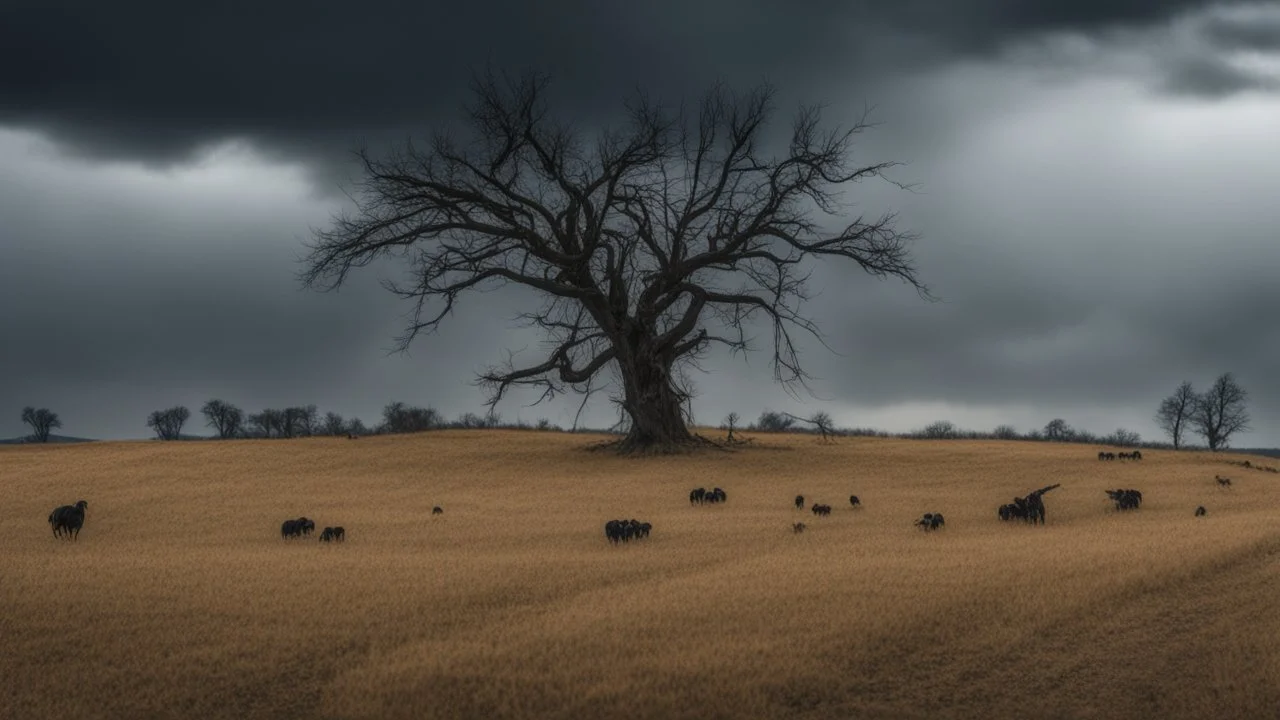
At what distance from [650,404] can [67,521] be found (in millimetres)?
22190

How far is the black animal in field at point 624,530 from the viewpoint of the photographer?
66.7 ft

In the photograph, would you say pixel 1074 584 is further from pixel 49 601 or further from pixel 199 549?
pixel 199 549

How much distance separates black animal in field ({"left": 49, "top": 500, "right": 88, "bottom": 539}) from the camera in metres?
23.1

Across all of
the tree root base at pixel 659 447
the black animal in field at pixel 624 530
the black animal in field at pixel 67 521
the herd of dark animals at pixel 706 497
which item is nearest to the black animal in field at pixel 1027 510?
the herd of dark animals at pixel 706 497

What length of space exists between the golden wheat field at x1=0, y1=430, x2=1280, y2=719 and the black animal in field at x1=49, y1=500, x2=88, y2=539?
398 mm

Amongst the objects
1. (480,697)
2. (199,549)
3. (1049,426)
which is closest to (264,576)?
(199,549)

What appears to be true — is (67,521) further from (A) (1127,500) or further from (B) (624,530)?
(A) (1127,500)

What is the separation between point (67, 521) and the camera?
2322 centimetres

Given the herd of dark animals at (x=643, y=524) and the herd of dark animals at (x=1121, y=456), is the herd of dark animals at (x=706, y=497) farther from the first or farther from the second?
the herd of dark animals at (x=1121, y=456)

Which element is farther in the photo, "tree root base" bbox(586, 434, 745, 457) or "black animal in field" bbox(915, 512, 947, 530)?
"tree root base" bbox(586, 434, 745, 457)

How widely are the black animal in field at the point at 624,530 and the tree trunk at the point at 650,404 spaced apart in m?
19.4

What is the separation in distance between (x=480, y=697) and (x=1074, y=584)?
8866 mm

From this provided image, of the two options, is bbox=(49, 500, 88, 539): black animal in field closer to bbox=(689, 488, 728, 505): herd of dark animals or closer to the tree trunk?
bbox=(689, 488, 728, 505): herd of dark animals

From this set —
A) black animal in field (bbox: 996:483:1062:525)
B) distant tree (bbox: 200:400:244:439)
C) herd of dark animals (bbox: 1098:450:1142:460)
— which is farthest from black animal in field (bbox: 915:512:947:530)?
distant tree (bbox: 200:400:244:439)
